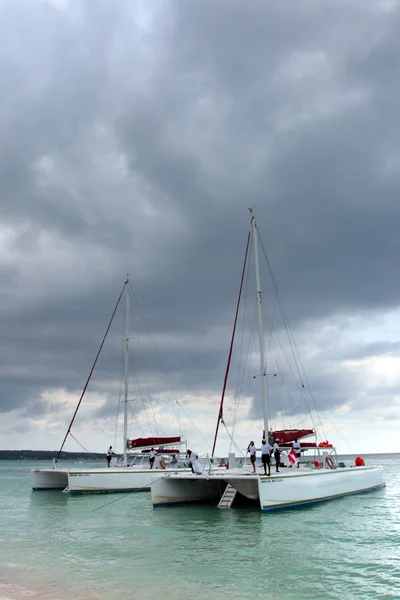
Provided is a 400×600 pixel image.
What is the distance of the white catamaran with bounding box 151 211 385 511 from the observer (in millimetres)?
19869

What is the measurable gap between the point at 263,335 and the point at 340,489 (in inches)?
315

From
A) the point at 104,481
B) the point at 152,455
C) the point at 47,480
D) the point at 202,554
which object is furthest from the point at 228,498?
the point at 47,480

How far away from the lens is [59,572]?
11.8 meters

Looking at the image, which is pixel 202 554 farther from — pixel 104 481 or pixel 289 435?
pixel 104 481

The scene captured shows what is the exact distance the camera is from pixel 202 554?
1340 centimetres

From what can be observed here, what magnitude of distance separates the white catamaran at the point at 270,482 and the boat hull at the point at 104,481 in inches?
282

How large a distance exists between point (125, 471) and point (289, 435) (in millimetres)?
10171

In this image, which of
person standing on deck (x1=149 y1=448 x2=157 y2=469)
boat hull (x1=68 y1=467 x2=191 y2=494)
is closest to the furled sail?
person standing on deck (x1=149 y1=448 x2=157 y2=469)

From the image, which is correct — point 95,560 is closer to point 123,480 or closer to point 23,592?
point 23,592

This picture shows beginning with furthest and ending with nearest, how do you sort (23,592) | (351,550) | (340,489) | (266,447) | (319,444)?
(319,444), (340,489), (266,447), (351,550), (23,592)

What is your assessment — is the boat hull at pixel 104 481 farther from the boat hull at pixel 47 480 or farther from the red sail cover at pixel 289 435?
the red sail cover at pixel 289 435

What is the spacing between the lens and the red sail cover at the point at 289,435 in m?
26.8

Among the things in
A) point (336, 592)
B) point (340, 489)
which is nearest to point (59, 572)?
point (336, 592)

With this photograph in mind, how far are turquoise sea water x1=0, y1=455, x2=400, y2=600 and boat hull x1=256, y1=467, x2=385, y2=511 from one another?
457 millimetres
